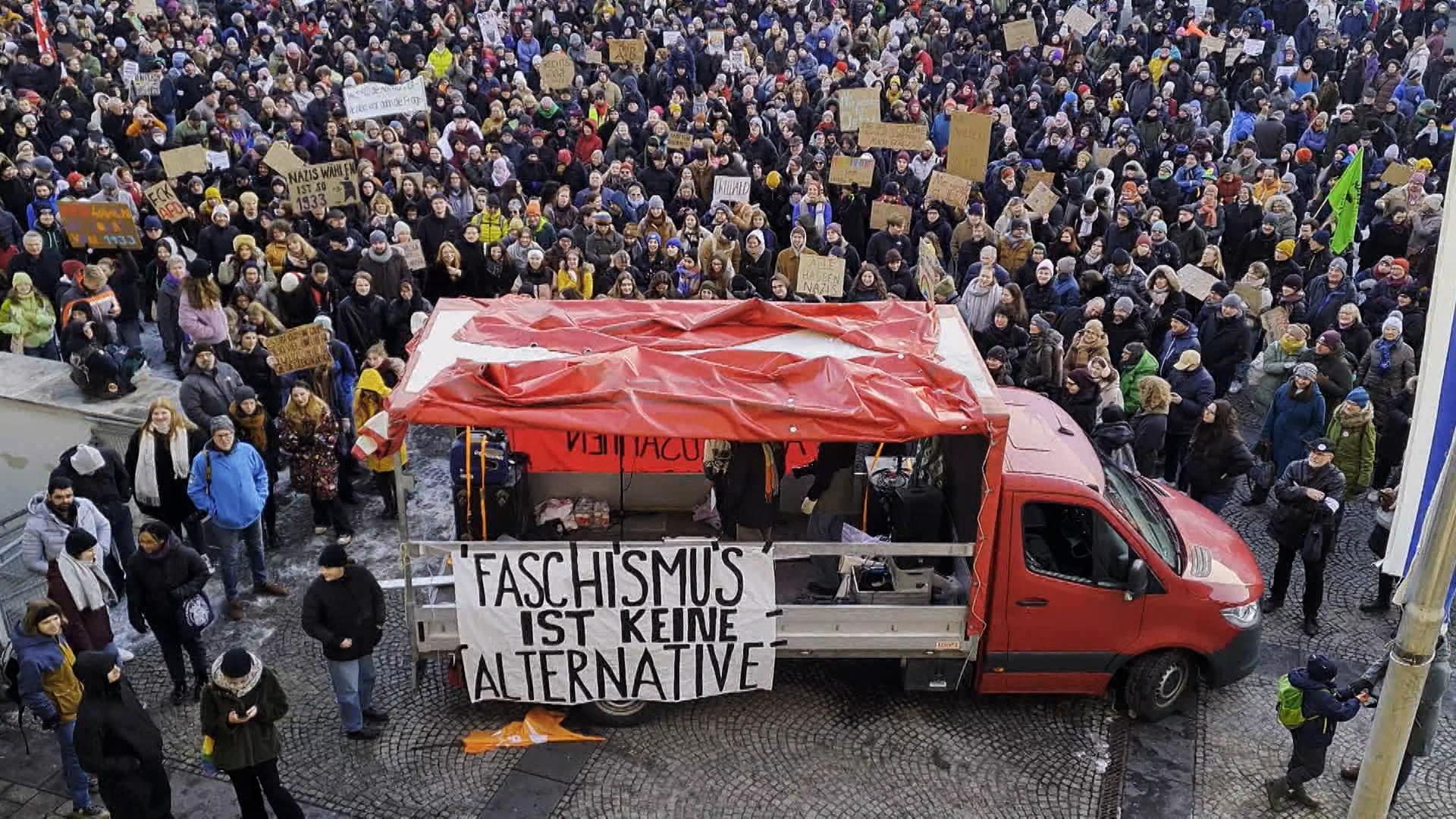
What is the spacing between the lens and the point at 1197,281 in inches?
527

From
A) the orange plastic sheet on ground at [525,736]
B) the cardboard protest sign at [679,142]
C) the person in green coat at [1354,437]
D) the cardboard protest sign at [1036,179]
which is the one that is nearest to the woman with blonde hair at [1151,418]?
the person in green coat at [1354,437]

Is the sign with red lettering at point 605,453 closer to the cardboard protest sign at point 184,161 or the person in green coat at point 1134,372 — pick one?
the person in green coat at point 1134,372

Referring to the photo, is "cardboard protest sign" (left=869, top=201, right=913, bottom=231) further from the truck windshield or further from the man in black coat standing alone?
the man in black coat standing alone

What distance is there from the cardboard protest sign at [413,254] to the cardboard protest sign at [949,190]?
6.65m

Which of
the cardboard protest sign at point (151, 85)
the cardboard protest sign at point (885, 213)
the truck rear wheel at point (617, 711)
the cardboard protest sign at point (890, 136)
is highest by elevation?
the cardboard protest sign at point (151, 85)

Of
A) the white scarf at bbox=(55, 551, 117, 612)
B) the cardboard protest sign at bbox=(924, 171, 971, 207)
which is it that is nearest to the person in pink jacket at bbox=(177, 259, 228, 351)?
the white scarf at bbox=(55, 551, 117, 612)

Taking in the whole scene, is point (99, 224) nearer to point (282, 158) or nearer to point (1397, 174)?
point (282, 158)

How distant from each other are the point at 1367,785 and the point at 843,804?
3.45 m

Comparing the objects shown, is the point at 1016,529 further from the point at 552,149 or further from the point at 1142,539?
the point at 552,149

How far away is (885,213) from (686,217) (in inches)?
100

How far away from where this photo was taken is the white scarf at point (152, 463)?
9406 mm

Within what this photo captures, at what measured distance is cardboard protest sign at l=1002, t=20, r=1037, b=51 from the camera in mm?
23156

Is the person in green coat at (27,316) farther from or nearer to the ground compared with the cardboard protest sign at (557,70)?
nearer to the ground

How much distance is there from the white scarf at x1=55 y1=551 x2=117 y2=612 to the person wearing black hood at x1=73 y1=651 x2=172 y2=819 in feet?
4.52
